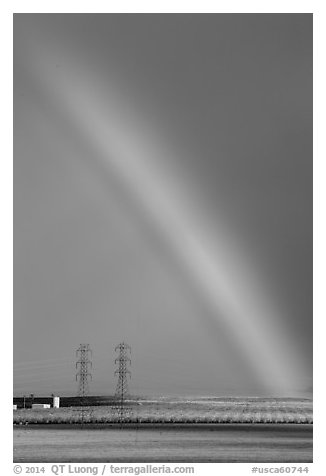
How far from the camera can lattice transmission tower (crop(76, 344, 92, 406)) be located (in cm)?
838

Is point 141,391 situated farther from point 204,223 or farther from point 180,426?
point 204,223

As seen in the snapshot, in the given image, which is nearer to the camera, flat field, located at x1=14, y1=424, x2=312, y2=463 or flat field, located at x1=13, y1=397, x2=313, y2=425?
flat field, located at x1=14, y1=424, x2=312, y2=463

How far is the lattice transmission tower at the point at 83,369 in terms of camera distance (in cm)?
838

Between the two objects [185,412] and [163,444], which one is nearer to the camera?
[163,444]

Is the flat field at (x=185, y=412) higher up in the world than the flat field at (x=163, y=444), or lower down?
higher up

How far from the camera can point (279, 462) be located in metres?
7.87

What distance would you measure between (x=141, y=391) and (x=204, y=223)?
173 centimetres

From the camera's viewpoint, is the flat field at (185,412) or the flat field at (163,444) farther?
the flat field at (185,412)

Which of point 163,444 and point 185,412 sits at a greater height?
point 185,412

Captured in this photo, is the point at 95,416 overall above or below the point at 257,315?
below

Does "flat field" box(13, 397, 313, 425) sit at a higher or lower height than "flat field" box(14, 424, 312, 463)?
higher

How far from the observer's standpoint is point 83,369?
8352 mm

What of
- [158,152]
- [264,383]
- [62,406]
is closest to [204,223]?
[158,152]
